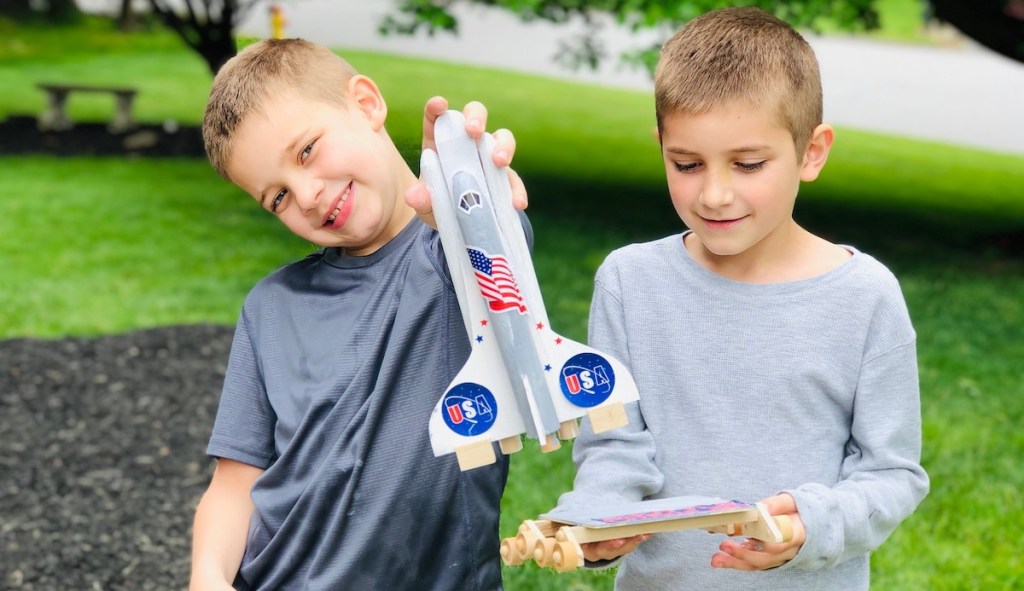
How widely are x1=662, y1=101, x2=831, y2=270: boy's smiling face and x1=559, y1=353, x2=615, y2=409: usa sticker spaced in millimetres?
375

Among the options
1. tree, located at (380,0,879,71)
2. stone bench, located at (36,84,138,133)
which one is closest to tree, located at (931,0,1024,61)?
tree, located at (380,0,879,71)

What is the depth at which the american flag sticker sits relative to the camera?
197cm

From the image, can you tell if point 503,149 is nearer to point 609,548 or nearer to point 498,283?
point 498,283

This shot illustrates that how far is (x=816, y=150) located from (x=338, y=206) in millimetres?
928

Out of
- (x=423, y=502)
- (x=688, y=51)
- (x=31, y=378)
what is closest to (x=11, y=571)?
(x=31, y=378)

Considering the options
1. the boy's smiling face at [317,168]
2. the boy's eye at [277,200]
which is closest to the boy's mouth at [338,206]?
the boy's smiling face at [317,168]

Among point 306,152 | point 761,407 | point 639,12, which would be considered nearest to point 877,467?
point 761,407

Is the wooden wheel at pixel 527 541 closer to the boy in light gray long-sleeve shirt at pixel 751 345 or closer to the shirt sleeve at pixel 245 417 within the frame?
the boy in light gray long-sleeve shirt at pixel 751 345

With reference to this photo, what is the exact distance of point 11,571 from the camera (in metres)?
4.32

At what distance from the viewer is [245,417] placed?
2443mm

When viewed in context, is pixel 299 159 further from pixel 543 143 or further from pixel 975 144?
pixel 975 144

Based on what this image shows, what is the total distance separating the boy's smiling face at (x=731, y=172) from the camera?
2.11 m

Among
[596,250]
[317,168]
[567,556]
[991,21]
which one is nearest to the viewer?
[567,556]

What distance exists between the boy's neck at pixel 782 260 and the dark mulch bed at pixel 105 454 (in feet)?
9.05
